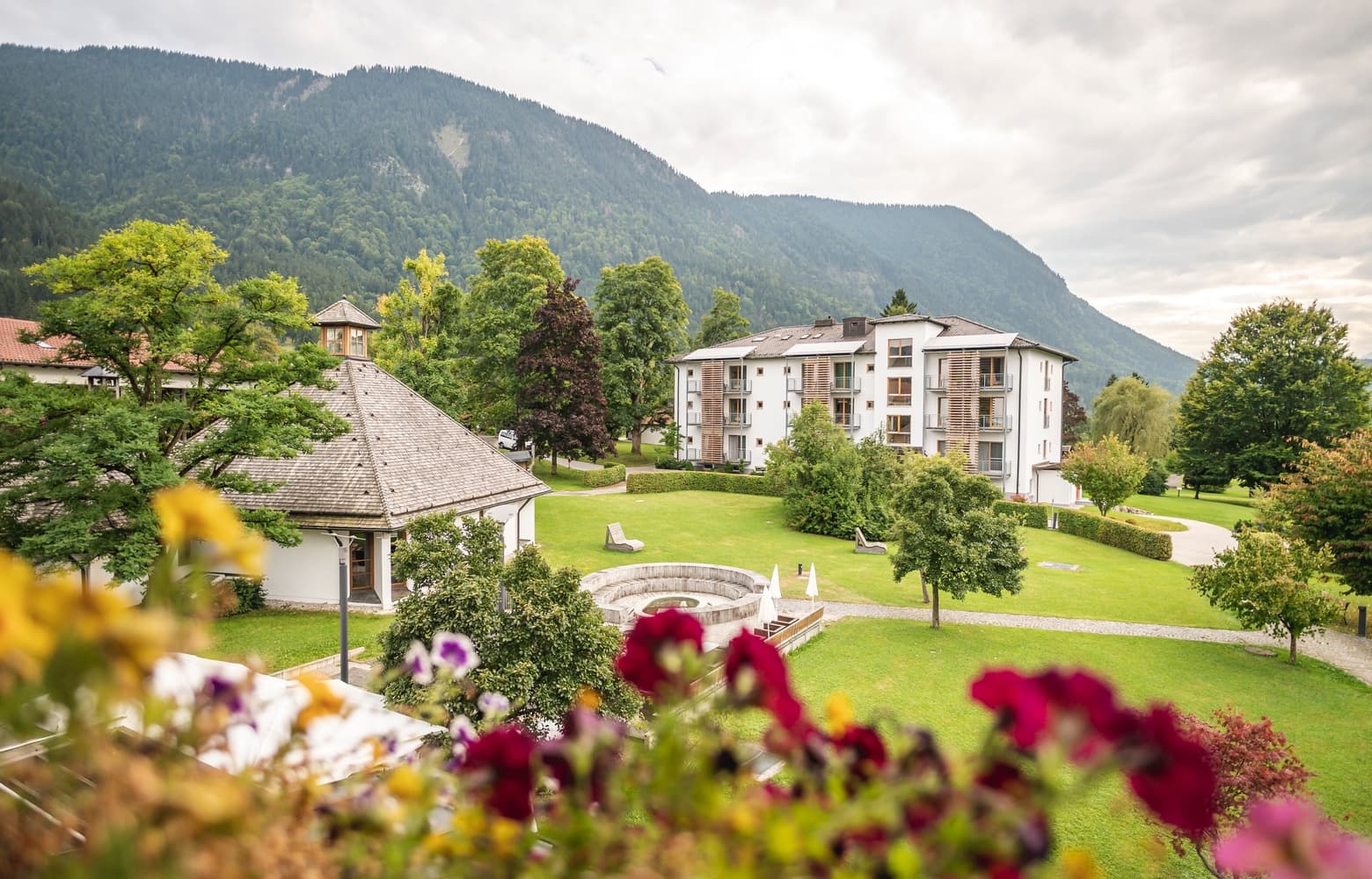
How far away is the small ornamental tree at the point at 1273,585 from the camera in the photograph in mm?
14859

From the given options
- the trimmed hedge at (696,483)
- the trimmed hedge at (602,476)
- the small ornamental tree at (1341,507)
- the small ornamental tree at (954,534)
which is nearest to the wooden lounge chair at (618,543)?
the small ornamental tree at (954,534)

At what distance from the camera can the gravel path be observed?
16.4 meters

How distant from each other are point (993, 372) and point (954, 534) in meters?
25.5

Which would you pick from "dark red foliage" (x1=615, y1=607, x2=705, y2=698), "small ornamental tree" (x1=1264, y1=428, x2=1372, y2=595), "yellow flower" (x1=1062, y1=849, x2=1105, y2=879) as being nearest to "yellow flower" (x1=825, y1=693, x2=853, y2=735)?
"dark red foliage" (x1=615, y1=607, x2=705, y2=698)

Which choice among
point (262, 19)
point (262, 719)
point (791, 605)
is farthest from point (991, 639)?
point (262, 19)

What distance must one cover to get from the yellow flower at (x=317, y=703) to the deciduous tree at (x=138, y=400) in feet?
48.3

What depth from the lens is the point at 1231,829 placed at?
25.4 ft

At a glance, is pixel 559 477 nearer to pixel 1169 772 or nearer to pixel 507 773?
pixel 507 773

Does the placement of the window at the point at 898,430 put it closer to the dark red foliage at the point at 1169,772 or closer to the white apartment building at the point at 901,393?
the white apartment building at the point at 901,393

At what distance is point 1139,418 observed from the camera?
165 feet

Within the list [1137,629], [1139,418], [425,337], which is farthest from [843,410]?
[1137,629]

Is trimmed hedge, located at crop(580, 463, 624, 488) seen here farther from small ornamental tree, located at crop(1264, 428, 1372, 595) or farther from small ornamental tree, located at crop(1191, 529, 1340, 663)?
small ornamental tree, located at crop(1264, 428, 1372, 595)

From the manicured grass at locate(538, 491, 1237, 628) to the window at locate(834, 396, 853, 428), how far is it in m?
11.5

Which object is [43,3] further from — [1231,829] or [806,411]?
[1231,829]
